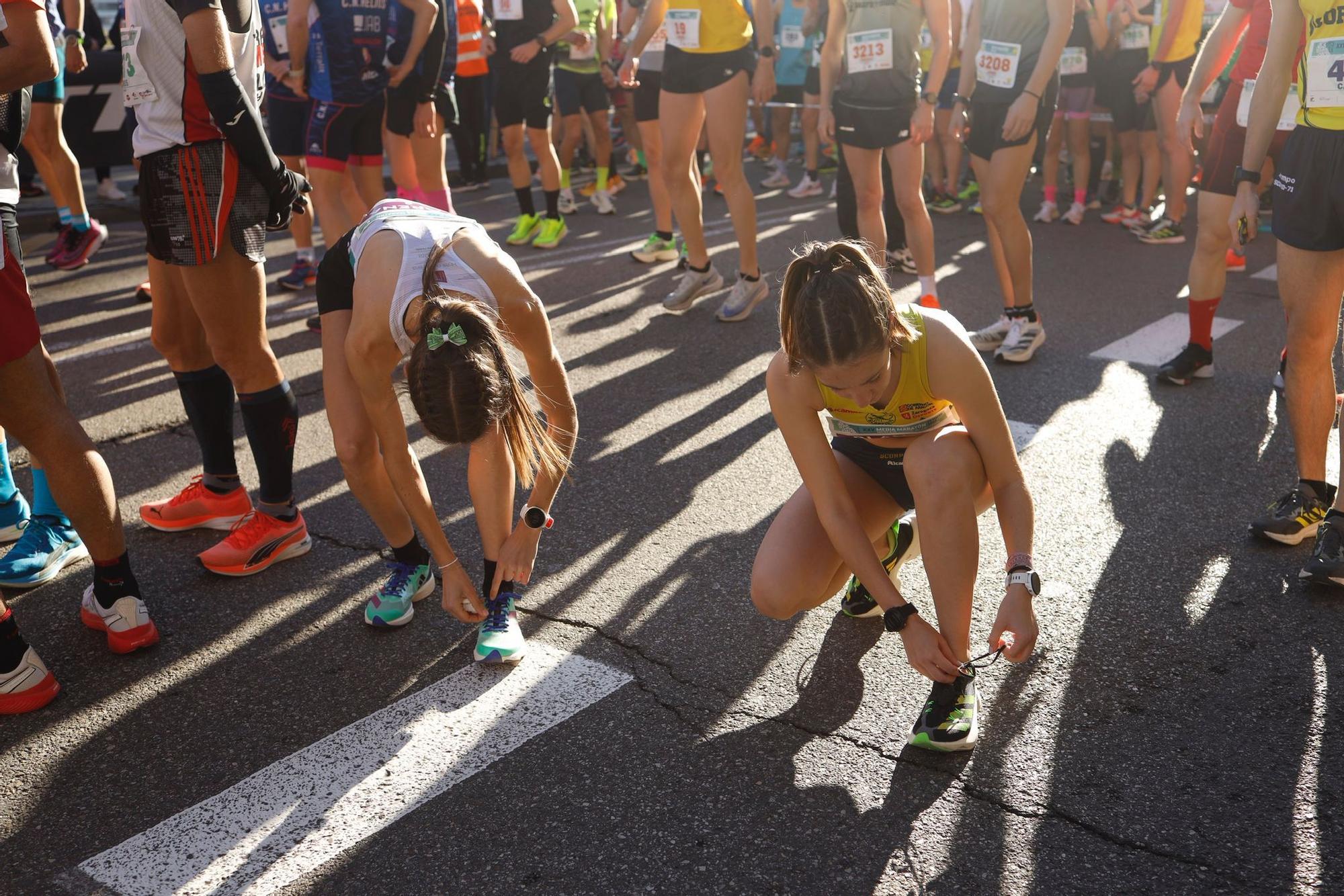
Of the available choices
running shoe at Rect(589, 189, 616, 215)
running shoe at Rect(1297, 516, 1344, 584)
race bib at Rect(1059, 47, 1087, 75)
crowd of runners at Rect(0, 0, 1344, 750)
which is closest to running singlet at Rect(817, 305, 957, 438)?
crowd of runners at Rect(0, 0, 1344, 750)

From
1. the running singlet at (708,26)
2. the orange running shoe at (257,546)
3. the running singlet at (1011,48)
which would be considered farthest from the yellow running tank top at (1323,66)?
the orange running shoe at (257,546)

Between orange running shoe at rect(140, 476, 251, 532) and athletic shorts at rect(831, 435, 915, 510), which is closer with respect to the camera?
athletic shorts at rect(831, 435, 915, 510)

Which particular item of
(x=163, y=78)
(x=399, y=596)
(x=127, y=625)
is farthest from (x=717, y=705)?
(x=163, y=78)

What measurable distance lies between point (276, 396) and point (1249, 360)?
13.5ft

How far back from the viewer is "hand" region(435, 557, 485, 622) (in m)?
2.92

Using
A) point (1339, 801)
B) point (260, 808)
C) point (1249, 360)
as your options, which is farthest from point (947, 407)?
point (1249, 360)

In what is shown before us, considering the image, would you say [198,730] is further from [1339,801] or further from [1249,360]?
[1249,360]

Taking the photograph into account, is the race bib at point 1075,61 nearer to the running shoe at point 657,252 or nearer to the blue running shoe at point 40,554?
the running shoe at point 657,252

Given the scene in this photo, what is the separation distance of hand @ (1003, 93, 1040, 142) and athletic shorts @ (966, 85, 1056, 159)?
25 millimetres

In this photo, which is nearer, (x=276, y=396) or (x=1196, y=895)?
(x=1196, y=895)

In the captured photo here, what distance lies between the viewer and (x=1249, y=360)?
208 inches

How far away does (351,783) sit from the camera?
2.55 meters

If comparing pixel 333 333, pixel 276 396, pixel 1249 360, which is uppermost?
pixel 333 333

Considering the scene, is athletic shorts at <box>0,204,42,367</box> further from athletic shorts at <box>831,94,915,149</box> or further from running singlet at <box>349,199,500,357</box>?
athletic shorts at <box>831,94,915,149</box>
